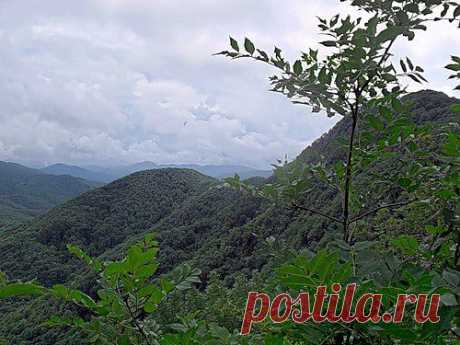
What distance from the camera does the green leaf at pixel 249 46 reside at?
171cm

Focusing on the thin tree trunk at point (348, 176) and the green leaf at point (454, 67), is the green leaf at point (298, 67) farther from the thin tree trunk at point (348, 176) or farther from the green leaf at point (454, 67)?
the green leaf at point (454, 67)

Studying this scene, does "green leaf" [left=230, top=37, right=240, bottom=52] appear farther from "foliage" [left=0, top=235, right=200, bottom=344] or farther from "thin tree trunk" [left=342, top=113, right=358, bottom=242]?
"foliage" [left=0, top=235, right=200, bottom=344]

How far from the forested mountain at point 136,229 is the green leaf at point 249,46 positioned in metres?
27.9

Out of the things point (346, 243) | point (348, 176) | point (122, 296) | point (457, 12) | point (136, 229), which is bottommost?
point (136, 229)

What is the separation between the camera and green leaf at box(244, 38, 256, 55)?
1.71 m

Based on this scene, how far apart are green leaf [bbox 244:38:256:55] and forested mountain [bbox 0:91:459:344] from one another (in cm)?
2794

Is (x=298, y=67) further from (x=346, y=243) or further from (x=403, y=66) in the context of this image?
(x=346, y=243)

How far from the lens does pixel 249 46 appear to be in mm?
1723

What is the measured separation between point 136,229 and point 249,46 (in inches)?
4144

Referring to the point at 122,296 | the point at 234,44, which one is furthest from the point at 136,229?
the point at 122,296

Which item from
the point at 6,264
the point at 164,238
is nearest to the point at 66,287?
the point at 164,238

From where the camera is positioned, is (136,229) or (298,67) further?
(136,229)

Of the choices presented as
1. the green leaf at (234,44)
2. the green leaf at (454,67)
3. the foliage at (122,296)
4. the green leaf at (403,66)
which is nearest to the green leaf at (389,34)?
the green leaf at (403,66)

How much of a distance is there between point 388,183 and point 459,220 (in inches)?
16.7
